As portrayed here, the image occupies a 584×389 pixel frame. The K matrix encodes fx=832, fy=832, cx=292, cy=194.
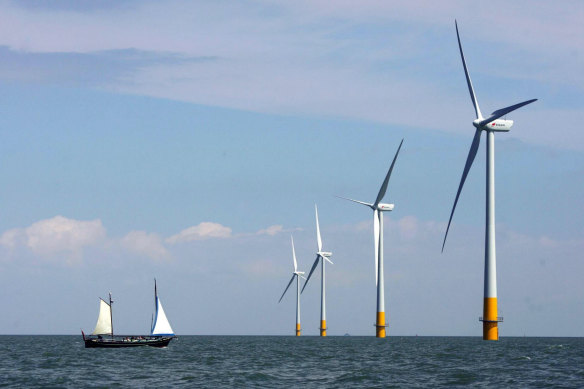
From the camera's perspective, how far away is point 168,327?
18012cm

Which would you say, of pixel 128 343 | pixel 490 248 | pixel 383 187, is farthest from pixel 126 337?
pixel 490 248

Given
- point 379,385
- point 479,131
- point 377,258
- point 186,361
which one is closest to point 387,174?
point 377,258

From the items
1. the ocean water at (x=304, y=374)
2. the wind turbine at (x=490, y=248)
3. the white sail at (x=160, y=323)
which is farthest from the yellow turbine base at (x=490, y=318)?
the white sail at (x=160, y=323)

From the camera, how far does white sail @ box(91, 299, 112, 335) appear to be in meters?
173

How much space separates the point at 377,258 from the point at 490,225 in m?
63.0

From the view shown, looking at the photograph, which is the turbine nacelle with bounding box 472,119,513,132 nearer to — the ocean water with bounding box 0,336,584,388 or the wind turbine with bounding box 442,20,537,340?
the wind turbine with bounding box 442,20,537,340

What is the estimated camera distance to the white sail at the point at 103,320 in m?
173

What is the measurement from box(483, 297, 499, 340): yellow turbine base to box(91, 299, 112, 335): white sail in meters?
83.0

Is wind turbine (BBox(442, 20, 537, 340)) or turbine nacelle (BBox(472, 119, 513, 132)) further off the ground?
turbine nacelle (BBox(472, 119, 513, 132))

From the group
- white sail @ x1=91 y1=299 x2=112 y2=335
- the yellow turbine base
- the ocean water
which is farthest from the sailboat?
A: the yellow turbine base

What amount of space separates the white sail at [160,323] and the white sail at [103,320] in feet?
31.2

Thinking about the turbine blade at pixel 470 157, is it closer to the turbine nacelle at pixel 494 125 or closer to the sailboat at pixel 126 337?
the turbine nacelle at pixel 494 125

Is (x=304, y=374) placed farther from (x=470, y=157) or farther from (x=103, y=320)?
(x=103, y=320)

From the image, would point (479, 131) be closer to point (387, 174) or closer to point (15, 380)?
point (387, 174)
